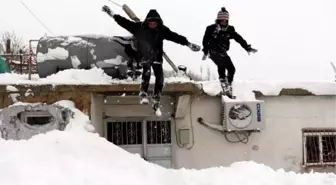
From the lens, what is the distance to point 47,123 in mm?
8203

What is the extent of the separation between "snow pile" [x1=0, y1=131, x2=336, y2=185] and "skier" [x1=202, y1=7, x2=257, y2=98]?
86.3 inches

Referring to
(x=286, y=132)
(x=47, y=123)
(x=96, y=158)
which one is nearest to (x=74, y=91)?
(x=47, y=123)

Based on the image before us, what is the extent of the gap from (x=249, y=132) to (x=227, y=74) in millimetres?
1495

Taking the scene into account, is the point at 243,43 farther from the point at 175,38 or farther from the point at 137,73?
the point at 137,73

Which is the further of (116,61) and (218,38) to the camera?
(116,61)

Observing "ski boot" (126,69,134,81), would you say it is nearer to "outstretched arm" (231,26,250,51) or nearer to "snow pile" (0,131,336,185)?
"snow pile" (0,131,336,185)

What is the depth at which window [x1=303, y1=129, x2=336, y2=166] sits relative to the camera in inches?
393

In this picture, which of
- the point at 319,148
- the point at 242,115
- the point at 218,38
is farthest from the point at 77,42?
the point at 319,148

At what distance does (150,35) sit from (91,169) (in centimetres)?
290

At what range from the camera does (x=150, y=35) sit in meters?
8.19

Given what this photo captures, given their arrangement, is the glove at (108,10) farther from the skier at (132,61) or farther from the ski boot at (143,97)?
the ski boot at (143,97)

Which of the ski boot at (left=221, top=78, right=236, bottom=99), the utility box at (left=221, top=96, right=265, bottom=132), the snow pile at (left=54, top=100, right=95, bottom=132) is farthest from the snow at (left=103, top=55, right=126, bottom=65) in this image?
the utility box at (left=221, top=96, right=265, bottom=132)

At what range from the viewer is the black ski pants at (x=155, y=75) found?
318 inches

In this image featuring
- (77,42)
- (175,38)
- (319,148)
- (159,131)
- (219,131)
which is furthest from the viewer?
(319,148)
